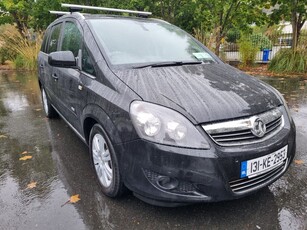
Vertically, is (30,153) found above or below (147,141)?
below

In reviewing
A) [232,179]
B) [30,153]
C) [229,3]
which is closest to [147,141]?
[232,179]

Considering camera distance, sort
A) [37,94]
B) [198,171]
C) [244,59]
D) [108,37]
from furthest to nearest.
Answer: [244,59]
[37,94]
[108,37]
[198,171]

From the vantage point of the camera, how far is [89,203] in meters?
2.57

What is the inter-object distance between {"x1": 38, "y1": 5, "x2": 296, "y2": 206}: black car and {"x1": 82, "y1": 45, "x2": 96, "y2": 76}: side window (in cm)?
1

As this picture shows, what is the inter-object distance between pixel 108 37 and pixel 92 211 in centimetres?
171

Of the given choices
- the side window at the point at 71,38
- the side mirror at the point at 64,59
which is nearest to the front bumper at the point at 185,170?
the side mirror at the point at 64,59

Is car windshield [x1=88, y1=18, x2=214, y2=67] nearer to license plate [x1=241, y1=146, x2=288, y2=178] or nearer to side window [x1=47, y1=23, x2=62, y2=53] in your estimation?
side window [x1=47, y1=23, x2=62, y2=53]

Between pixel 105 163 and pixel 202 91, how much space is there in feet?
3.57

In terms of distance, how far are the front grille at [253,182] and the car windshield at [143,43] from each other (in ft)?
4.60

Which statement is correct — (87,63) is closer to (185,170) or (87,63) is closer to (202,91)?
(202,91)

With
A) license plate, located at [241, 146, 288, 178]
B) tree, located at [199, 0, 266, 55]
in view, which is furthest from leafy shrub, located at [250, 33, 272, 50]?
license plate, located at [241, 146, 288, 178]

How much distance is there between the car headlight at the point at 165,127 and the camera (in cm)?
196

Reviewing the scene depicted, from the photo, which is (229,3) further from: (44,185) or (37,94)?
(44,185)

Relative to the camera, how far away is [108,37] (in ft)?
9.62
